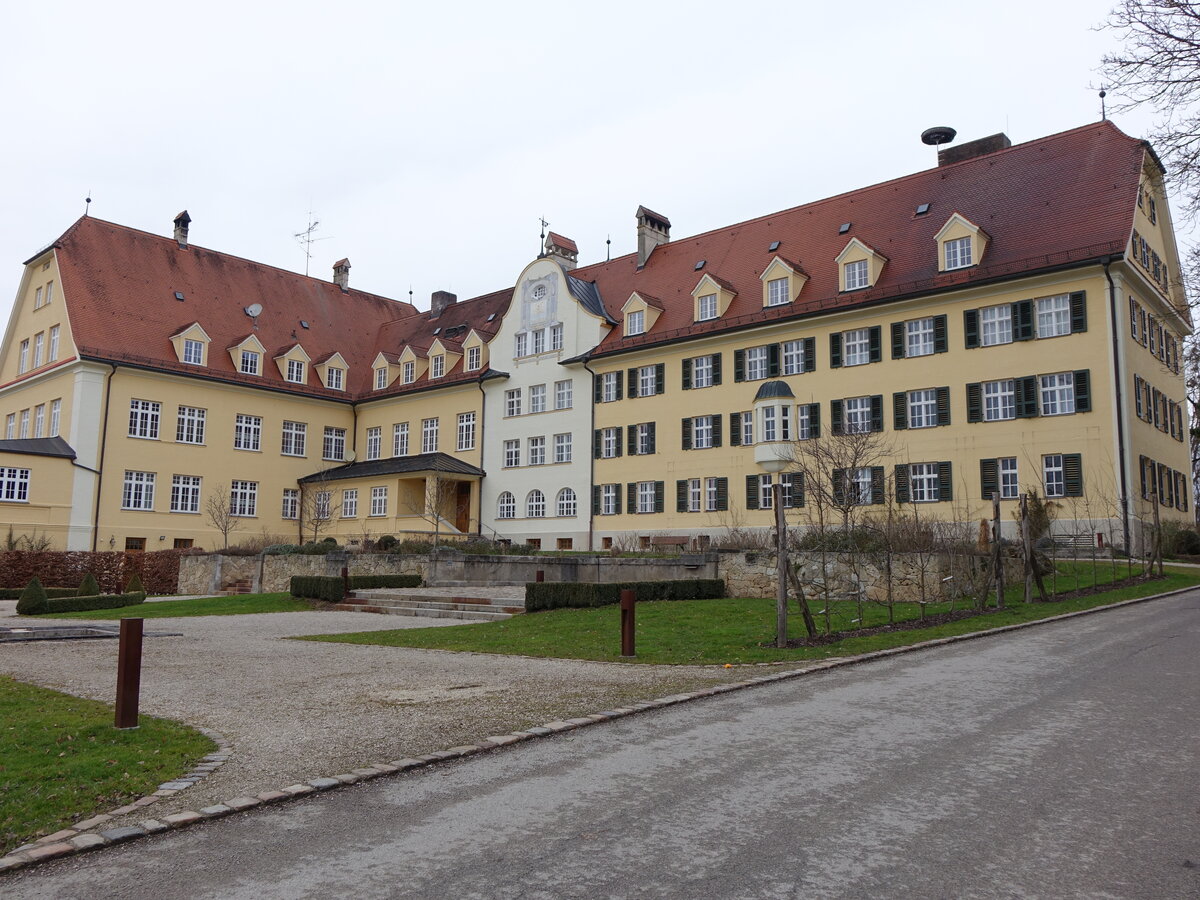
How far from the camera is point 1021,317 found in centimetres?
3077

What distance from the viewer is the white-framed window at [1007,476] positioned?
3031 centimetres

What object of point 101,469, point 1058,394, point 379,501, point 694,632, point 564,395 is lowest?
point 694,632

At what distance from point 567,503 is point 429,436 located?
9.79 m

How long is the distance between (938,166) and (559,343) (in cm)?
1756

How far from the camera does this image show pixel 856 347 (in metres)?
34.8

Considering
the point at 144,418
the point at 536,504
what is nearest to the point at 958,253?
the point at 536,504

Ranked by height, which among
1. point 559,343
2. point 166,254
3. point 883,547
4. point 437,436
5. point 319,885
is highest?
point 166,254

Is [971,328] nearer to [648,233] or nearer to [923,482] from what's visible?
[923,482]

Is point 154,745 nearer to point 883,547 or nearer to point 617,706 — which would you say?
point 617,706

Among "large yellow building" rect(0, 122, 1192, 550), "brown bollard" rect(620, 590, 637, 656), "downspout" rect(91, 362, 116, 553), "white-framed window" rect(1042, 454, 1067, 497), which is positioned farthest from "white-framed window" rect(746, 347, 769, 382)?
"downspout" rect(91, 362, 116, 553)

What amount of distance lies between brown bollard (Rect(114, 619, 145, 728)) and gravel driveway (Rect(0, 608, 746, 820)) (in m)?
0.71

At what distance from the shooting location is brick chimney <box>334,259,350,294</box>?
5884cm

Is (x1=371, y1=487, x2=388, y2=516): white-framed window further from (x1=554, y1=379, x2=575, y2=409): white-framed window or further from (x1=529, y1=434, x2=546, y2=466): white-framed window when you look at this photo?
(x1=554, y1=379, x2=575, y2=409): white-framed window

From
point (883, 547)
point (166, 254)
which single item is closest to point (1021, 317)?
point (883, 547)
